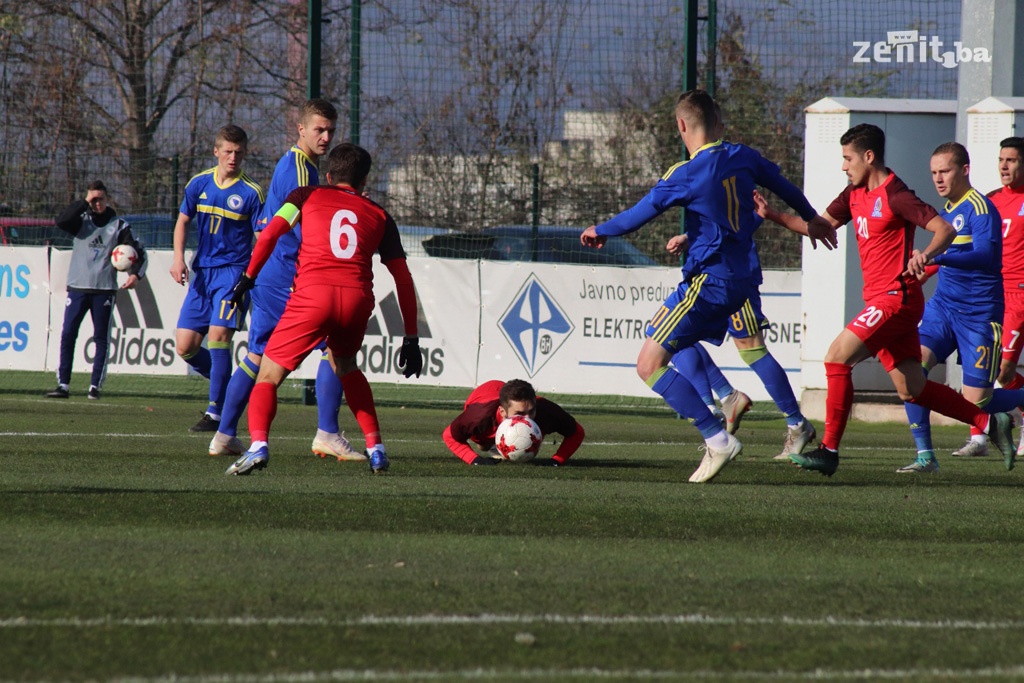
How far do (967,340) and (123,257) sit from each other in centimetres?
814

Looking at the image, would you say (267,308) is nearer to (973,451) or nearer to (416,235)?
(973,451)

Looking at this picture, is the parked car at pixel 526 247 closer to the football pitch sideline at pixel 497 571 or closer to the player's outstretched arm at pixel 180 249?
the player's outstretched arm at pixel 180 249

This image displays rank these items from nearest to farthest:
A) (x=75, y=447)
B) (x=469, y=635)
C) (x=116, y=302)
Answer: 1. (x=469, y=635)
2. (x=75, y=447)
3. (x=116, y=302)

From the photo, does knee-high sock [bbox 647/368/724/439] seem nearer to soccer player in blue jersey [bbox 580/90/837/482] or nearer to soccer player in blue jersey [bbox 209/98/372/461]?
soccer player in blue jersey [bbox 580/90/837/482]

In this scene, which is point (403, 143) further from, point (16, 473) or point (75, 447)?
point (16, 473)

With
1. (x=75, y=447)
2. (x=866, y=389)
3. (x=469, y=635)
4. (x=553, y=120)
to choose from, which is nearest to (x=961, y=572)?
(x=469, y=635)

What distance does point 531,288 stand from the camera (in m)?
A: 14.5

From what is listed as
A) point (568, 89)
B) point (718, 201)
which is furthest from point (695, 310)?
point (568, 89)

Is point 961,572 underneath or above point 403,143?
underneath

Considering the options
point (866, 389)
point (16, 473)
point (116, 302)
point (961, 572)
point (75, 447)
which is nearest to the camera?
point (961, 572)

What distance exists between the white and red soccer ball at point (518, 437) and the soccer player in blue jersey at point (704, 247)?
91cm

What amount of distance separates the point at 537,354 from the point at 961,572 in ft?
31.5

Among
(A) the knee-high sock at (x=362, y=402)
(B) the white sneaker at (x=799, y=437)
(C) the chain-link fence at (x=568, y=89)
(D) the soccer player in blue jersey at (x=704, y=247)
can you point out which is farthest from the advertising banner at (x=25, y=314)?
(D) the soccer player in blue jersey at (x=704, y=247)

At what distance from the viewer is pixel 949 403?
8.14 metres
